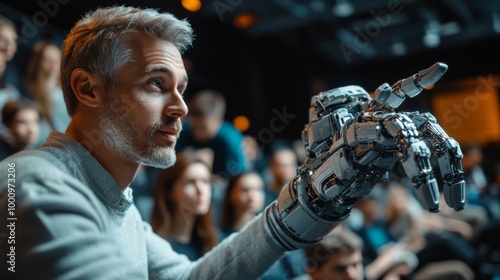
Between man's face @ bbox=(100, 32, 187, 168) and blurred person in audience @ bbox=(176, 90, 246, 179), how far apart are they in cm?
147

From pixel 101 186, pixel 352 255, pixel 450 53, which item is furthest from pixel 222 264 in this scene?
pixel 450 53

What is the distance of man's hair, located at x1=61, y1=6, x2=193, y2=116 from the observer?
2.46ft

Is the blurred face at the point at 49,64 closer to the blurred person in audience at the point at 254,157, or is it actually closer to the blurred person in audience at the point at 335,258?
the blurred person in audience at the point at 335,258

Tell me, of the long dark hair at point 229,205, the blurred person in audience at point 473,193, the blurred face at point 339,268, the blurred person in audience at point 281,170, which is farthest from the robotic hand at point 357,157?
the blurred person in audience at point 473,193

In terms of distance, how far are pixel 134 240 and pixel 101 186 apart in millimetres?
122

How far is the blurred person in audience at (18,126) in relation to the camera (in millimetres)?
1639

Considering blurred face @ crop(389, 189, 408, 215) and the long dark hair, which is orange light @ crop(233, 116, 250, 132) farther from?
the long dark hair

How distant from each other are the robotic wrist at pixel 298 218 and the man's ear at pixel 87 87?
0.32 meters

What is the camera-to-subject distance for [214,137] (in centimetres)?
237

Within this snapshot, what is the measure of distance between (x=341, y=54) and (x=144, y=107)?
4.13 metres

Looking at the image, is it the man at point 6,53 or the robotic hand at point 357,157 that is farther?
the man at point 6,53

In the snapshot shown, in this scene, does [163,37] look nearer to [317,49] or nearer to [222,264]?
[222,264]

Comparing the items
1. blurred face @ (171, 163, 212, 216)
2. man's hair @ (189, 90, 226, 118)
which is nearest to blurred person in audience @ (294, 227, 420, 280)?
blurred face @ (171, 163, 212, 216)

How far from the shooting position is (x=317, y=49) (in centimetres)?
476
